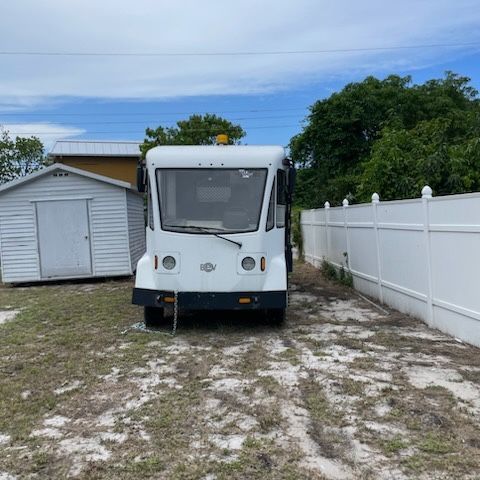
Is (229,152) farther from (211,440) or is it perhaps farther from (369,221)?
(211,440)

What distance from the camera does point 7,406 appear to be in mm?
4348

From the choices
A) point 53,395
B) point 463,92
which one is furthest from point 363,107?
point 53,395

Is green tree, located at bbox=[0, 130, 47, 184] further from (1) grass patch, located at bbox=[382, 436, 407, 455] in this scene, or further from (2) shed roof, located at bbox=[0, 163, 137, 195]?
(1) grass patch, located at bbox=[382, 436, 407, 455]

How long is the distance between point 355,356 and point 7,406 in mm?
3319

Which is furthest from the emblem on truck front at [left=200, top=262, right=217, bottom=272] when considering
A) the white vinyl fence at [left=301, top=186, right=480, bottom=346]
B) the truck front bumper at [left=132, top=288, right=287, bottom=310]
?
the white vinyl fence at [left=301, top=186, right=480, bottom=346]

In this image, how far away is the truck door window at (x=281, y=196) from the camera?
276 inches

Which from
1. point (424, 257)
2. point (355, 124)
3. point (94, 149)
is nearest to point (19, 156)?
point (94, 149)

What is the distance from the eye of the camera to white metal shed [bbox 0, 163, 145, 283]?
1277 cm

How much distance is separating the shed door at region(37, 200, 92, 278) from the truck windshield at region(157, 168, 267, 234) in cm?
670

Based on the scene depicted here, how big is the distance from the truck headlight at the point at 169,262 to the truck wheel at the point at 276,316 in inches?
56.0

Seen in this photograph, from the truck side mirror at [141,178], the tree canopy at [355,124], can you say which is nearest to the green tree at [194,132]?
the tree canopy at [355,124]

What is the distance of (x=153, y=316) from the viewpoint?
23.2 ft

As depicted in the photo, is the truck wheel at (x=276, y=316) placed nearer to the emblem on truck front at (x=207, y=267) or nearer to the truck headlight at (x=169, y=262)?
the emblem on truck front at (x=207, y=267)

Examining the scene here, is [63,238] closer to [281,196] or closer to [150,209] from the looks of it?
[150,209]
